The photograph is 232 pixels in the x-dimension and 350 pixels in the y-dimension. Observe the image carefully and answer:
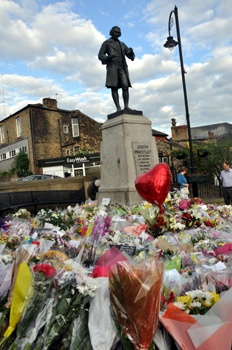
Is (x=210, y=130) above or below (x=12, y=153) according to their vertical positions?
above

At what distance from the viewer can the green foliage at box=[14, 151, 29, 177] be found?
102 feet

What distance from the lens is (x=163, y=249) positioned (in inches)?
102

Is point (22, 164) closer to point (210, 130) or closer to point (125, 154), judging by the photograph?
point (125, 154)

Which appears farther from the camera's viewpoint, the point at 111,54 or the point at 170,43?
the point at 170,43

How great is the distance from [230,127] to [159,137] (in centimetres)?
2081

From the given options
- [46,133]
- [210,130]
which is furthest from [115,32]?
[210,130]

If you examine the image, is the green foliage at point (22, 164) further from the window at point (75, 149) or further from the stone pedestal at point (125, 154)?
the stone pedestal at point (125, 154)

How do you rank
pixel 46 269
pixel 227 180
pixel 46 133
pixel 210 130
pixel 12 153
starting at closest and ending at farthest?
pixel 46 269
pixel 227 180
pixel 46 133
pixel 12 153
pixel 210 130

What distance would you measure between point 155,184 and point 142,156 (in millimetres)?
3820

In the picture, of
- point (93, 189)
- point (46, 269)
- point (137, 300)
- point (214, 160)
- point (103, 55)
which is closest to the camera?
point (137, 300)

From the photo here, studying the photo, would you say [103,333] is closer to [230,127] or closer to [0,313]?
[0,313]

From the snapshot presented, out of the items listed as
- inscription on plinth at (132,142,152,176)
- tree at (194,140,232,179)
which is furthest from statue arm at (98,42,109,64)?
tree at (194,140,232,179)

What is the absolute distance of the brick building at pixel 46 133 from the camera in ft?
103

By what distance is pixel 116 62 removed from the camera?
25.3 feet
